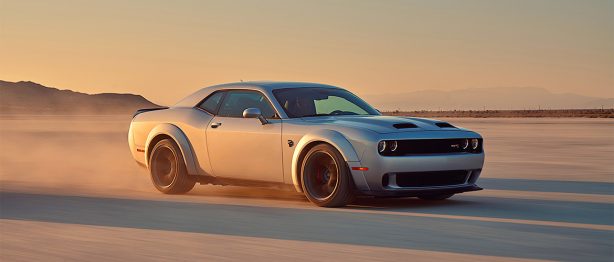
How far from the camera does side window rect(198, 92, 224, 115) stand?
13.3 metres

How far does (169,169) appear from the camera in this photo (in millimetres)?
13742

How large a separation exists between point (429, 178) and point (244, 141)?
229cm

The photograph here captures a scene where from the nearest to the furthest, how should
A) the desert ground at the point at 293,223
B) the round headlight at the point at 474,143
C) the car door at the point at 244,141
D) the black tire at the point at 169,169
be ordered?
the desert ground at the point at 293,223, the round headlight at the point at 474,143, the car door at the point at 244,141, the black tire at the point at 169,169

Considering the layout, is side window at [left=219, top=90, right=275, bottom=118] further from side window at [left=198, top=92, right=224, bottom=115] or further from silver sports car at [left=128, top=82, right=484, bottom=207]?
side window at [left=198, top=92, right=224, bottom=115]

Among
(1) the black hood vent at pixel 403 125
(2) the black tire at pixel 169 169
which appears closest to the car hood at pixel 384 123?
(1) the black hood vent at pixel 403 125

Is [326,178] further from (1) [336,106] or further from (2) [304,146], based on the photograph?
(1) [336,106]

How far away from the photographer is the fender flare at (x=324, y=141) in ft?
37.2

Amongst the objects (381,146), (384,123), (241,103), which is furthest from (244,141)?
(381,146)

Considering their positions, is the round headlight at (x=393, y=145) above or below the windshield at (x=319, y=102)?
below

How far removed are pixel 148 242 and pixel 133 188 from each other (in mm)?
6078

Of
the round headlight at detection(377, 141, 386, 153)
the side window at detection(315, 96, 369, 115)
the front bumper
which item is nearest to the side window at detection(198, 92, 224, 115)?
the side window at detection(315, 96, 369, 115)

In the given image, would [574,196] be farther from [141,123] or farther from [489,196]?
[141,123]

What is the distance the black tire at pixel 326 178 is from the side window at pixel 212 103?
1.99 meters

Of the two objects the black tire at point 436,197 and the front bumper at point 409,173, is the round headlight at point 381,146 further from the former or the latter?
the black tire at point 436,197
